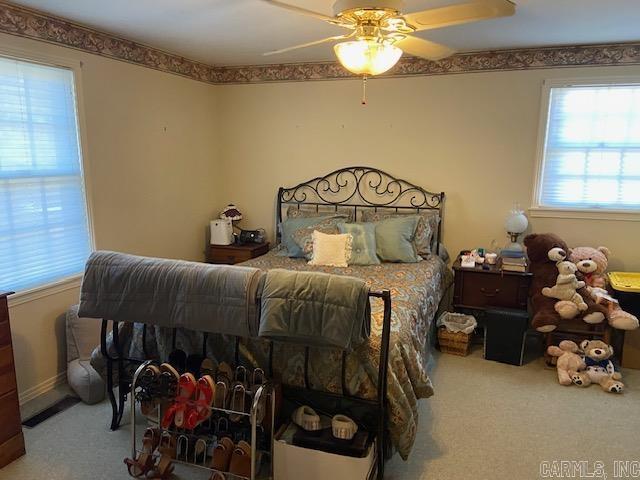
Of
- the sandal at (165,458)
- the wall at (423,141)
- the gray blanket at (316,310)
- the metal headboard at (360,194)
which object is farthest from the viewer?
the metal headboard at (360,194)

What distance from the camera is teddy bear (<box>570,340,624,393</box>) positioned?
3.16 metres

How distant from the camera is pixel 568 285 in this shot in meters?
3.45

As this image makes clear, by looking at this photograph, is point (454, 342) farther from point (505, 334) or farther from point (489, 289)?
point (489, 289)

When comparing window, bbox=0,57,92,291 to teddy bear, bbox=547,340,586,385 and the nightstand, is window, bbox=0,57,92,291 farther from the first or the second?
teddy bear, bbox=547,340,586,385

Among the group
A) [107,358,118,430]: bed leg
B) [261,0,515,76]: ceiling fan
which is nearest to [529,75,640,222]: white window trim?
[261,0,515,76]: ceiling fan

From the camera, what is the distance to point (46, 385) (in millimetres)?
3117

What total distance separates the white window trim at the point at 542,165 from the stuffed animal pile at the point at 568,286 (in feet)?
0.79

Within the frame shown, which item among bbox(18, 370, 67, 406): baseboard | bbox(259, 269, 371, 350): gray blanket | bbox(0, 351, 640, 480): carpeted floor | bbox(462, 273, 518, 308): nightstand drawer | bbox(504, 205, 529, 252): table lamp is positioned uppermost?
bbox(504, 205, 529, 252): table lamp

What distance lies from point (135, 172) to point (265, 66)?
169 cm

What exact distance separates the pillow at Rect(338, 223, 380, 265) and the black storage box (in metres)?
0.99

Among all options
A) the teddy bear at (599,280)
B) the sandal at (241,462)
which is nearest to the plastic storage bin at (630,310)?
the teddy bear at (599,280)

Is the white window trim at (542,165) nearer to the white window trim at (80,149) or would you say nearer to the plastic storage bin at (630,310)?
the plastic storage bin at (630,310)

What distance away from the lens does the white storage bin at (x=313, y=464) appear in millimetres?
2061

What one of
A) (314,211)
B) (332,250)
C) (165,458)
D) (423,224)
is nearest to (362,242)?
(332,250)
